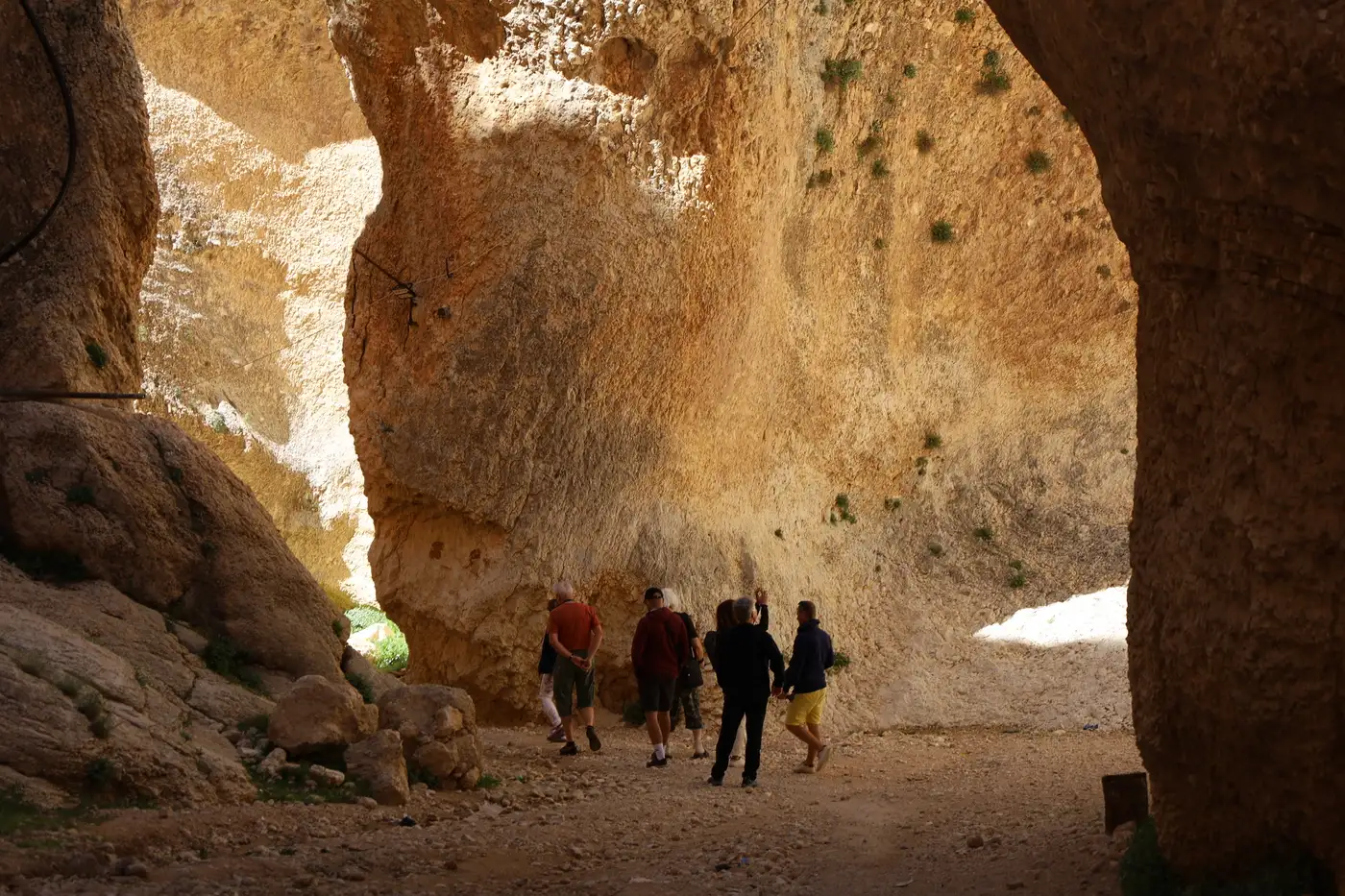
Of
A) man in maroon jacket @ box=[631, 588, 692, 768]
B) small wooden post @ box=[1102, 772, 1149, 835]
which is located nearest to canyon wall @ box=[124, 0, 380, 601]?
man in maroon jacket @ box=[631, 588, 692, 768]

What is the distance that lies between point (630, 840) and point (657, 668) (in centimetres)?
283

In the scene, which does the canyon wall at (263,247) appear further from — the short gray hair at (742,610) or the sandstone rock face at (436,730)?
the short gray hair at (742,610)

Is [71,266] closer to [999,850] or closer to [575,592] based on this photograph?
[575,592]

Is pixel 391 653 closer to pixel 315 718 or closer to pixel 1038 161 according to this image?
pixel 1038 161

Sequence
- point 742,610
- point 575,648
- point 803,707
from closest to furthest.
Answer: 1. point 742,610
2. point 803,707
3. point 575,648

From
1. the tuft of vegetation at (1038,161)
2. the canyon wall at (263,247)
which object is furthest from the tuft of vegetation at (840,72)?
the canyon wall at (263,247)

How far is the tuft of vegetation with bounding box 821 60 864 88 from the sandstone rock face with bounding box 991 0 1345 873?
32.1ft

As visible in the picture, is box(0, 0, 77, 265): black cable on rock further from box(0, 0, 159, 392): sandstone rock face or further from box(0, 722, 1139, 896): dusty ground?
box(0, 722, 1139, 896): dusty ground

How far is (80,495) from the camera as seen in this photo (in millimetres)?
7871

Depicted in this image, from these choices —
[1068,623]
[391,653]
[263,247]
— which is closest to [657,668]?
[1068,623]

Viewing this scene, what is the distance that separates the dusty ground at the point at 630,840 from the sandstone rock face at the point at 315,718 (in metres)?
0.54

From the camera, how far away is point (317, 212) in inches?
960

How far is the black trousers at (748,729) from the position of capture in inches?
327

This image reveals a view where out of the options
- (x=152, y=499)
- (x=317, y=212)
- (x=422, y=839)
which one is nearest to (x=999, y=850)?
(x=422, y=839)
